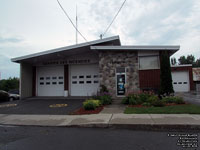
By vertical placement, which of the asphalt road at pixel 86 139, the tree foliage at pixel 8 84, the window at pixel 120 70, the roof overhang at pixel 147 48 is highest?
the roof overhang at pixel 147 48

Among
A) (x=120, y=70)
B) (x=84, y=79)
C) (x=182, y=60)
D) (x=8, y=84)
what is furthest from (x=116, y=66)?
(x=182, y=60)

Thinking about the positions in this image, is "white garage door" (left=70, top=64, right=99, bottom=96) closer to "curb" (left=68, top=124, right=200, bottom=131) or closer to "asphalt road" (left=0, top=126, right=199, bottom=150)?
"curb" (left=68, top=124, right=200, bottom=131)

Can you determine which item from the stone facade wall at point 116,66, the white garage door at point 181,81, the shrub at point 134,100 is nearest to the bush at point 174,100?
the shrub at point 134,100

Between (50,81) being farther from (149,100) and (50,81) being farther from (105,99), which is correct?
(149,100)

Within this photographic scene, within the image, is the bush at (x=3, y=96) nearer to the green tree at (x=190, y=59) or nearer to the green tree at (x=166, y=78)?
the green tree at (x=166, y=78)

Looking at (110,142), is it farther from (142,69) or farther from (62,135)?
(142,69)

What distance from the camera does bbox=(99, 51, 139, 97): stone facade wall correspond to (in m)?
12.3

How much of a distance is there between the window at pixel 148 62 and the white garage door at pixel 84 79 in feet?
17.2

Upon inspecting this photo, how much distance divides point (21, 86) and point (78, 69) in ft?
21.4

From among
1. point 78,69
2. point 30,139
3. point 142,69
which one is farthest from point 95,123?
point 78,69

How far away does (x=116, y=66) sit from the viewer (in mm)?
12688

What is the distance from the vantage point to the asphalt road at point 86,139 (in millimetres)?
3829

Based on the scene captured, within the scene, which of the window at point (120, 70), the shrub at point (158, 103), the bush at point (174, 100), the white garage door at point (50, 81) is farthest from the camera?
the white garage door at point (50, 81)

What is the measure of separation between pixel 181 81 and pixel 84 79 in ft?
42.8
